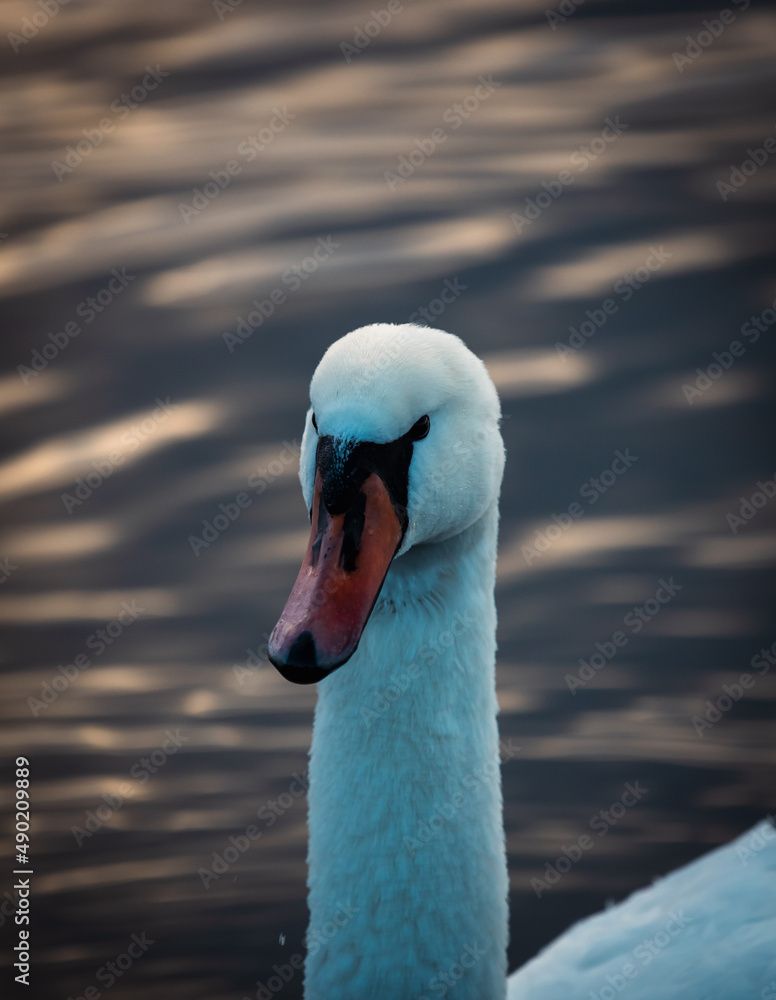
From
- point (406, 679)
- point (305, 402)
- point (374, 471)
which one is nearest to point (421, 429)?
point (374, 471)

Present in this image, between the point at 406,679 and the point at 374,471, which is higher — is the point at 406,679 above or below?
below

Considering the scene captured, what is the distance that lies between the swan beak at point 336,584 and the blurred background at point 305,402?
6.39 ft

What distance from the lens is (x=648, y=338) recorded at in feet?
14.2

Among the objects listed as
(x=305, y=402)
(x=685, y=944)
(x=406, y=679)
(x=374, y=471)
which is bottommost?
(x=685, y=944)

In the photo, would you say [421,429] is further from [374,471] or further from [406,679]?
[406,679]

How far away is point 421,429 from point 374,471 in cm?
13

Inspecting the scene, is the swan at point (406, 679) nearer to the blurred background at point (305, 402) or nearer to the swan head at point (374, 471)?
the swan head at point (374, 471)

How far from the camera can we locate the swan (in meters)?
1.62

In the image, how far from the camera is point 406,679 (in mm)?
1820

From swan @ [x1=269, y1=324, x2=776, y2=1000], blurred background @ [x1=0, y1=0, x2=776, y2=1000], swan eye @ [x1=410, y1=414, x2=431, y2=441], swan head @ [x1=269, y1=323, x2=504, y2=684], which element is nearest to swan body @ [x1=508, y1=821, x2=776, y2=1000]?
swan @ [x1=269, y1=324, x2=776, y2=1000]

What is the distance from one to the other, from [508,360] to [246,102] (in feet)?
5.43

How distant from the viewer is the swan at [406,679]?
1623 millimetres

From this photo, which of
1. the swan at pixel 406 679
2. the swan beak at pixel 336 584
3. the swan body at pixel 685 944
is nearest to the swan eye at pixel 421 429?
the swan at pixel 406 679

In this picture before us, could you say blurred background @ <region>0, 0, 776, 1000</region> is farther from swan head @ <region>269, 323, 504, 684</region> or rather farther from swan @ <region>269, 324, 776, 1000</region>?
swan head @ <region>269, 323, 504, 684</region>
